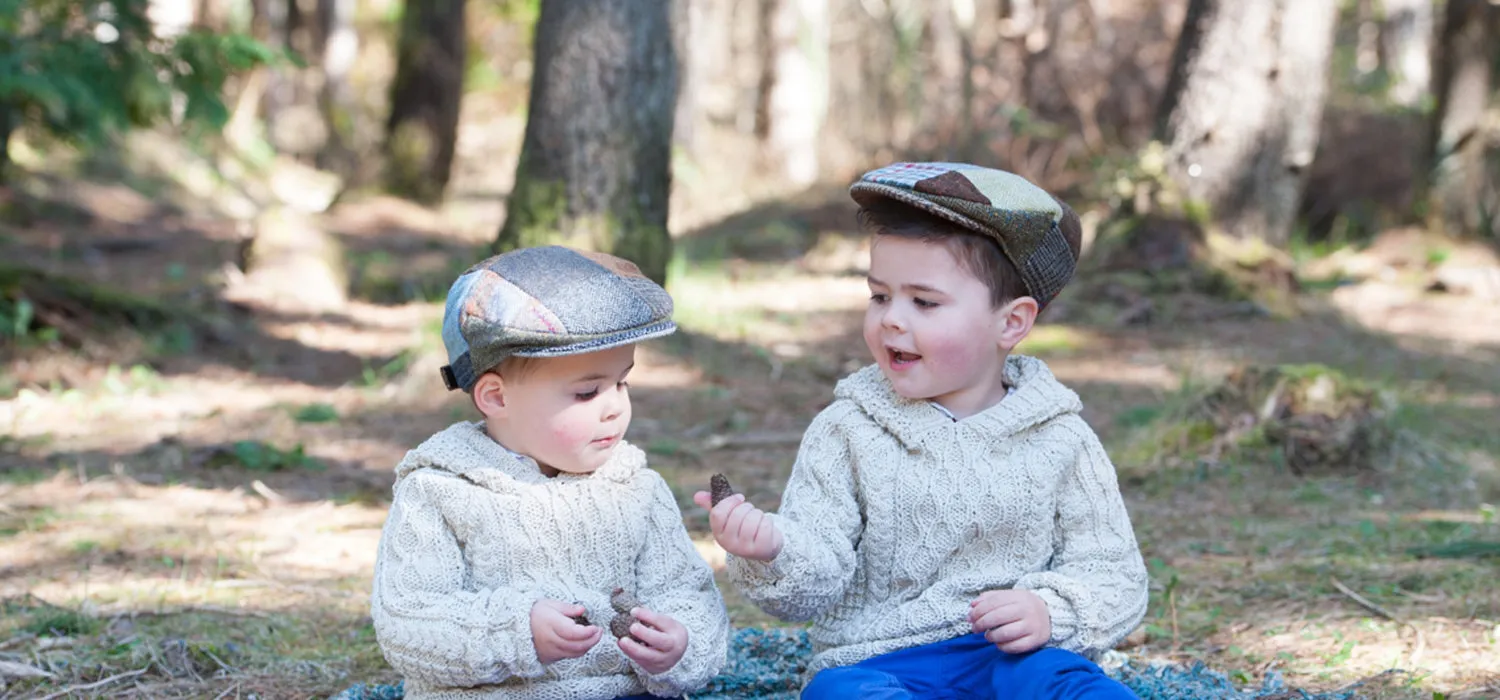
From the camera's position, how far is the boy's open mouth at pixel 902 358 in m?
2.83

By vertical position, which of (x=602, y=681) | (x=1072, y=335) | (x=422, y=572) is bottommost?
(x=1072, y=335)

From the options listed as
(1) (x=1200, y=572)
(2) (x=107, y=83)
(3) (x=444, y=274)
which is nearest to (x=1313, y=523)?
(1) (x=1200, y=572)

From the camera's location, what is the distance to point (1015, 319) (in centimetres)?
288

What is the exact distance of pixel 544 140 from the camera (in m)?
6.76

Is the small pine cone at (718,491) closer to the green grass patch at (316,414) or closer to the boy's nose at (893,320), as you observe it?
the boy's nose at (893,320)

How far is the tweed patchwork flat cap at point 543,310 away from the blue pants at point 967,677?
767mm

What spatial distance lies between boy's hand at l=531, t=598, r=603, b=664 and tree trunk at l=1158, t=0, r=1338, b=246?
6.96m

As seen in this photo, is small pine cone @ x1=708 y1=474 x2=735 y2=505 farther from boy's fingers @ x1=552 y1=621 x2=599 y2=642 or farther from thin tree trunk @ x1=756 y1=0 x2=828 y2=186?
thin tree trunk @ x1=756 y1=0 x2=828 y2=186

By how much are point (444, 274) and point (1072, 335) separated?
409cm

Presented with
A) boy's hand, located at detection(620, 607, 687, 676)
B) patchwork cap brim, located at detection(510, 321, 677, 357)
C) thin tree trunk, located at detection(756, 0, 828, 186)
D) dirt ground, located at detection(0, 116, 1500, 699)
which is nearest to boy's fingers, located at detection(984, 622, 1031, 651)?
boy's hand, located at detection(620, 607, 687, 676)

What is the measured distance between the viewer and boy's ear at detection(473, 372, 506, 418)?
2691mm

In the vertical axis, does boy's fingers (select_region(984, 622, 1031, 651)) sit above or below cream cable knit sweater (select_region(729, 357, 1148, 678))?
below

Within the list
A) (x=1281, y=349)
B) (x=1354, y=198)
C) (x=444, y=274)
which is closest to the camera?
(x=1281, y=349)

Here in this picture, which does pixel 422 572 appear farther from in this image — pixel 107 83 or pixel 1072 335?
pixel 1072 335
